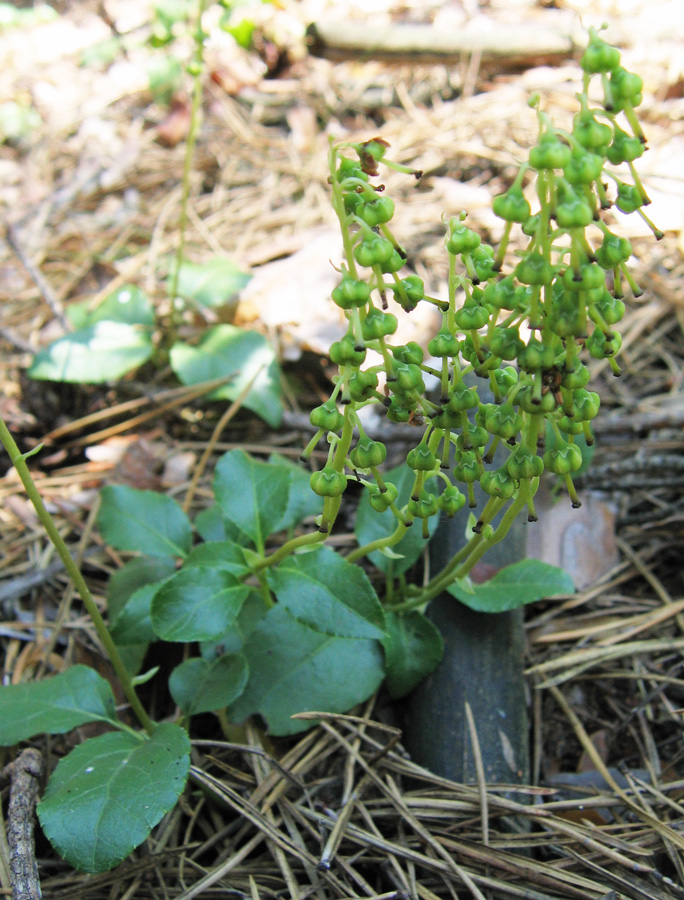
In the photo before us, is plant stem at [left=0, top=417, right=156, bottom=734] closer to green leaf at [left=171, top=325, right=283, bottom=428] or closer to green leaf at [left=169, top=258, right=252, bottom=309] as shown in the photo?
green leaf at [left=171, top=325, right=283, bottom=428]

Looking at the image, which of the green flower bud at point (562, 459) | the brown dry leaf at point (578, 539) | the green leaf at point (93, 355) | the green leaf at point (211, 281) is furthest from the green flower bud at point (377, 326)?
the green leaf at point (211, 281)

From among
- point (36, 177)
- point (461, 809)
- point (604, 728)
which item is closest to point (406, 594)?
point (461, 809)

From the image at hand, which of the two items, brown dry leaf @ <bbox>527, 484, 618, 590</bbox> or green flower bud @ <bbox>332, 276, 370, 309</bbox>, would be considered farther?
brown dry leaf @ <bbox>527, 484, 618, 590</bbox>

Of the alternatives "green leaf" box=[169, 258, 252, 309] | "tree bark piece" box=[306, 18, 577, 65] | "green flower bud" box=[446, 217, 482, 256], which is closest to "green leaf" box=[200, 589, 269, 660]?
"green flower bud" box=[446, 217, 482, 256]

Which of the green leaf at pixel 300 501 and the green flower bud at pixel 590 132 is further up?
the green flower bud at pixel 590 132

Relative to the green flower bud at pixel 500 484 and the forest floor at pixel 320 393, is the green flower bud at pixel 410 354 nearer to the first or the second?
the green flower bud at pixel 500 484

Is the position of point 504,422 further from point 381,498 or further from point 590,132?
point 590,132

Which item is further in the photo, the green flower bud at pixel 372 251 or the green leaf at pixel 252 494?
the green leaf at pixel 252 494
